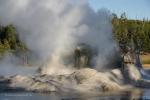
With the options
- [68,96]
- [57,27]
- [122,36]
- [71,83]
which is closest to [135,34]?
[122,36]

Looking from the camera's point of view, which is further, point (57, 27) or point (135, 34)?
point (135, 34)

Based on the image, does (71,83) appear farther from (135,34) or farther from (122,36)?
(135,34)

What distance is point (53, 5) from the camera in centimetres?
2791

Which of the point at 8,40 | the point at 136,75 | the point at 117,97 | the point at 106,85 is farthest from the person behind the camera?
the point at 8,40

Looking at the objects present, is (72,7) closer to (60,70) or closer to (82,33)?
(82,33)

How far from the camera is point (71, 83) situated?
23.2 meters

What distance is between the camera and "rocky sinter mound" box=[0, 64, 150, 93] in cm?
2272

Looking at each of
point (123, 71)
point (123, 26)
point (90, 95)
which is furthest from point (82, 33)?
point (123, 26)

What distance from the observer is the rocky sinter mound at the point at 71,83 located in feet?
74.5

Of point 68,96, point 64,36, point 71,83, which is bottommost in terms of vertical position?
point 68,96

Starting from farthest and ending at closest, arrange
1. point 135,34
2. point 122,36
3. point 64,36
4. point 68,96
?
point 135,34
point 122,36
point 64,36
point 68,96

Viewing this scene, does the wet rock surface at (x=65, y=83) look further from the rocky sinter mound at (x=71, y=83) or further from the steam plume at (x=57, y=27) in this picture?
the steam plume at (x=57, y=27)

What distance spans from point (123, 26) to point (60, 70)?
5806 centimetres

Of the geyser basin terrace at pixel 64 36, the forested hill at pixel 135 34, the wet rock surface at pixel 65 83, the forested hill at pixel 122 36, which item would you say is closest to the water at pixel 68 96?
the wet rock surface at pixel 65 83
